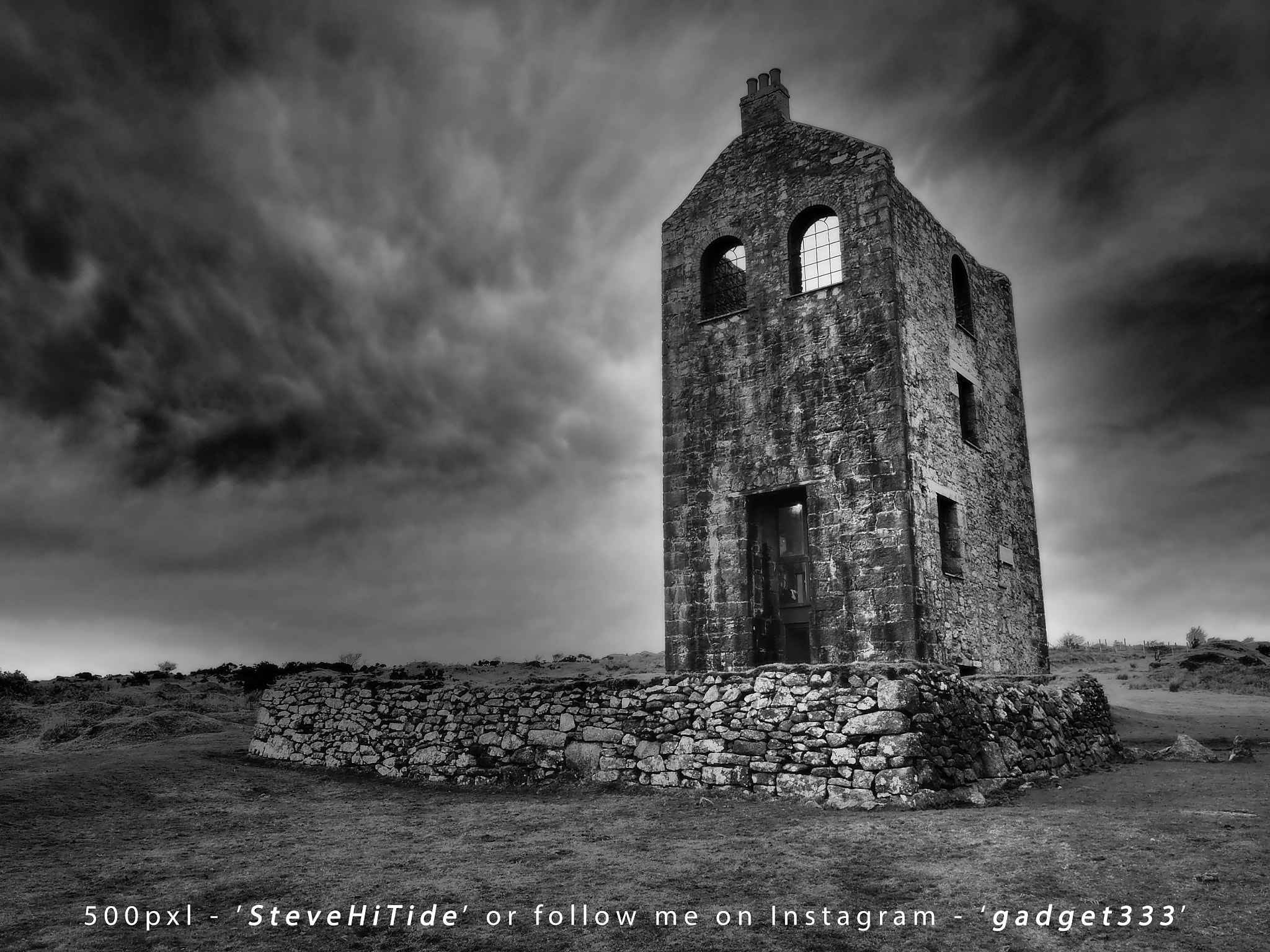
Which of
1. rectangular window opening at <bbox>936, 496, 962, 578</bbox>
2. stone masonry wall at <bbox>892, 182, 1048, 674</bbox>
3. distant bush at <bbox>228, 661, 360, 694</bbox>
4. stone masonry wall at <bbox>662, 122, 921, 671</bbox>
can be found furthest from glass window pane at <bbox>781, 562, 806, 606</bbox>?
distant bush at <bbox>228, 661, 360, 694</bbox>

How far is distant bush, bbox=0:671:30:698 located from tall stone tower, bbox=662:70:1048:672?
23.1 meters

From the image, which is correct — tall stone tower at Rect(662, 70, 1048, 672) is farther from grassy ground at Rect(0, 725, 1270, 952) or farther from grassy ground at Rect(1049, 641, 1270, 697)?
grassy ground at Rect(1049, 641, 1270, 697)

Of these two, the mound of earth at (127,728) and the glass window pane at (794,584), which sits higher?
the glass window pane at (794,584)

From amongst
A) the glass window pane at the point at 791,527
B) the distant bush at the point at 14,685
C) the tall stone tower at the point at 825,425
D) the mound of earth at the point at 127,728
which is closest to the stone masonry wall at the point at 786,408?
the tall stone tower at the point at 825,425

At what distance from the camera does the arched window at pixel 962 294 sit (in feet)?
A: 58.5

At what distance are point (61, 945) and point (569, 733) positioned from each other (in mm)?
6826

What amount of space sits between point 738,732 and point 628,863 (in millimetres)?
3353

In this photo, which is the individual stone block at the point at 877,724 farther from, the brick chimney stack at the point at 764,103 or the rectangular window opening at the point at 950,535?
the brick chimney stack at the point at 764,103

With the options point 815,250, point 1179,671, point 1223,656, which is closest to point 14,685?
point 815,250

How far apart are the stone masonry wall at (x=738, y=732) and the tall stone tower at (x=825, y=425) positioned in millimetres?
2553

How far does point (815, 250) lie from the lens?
16188mm

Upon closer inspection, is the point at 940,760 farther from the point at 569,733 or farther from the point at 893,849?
the point at 569,733

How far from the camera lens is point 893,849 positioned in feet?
23.2

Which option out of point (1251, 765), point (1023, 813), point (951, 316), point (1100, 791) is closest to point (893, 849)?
point (1023, 813)
